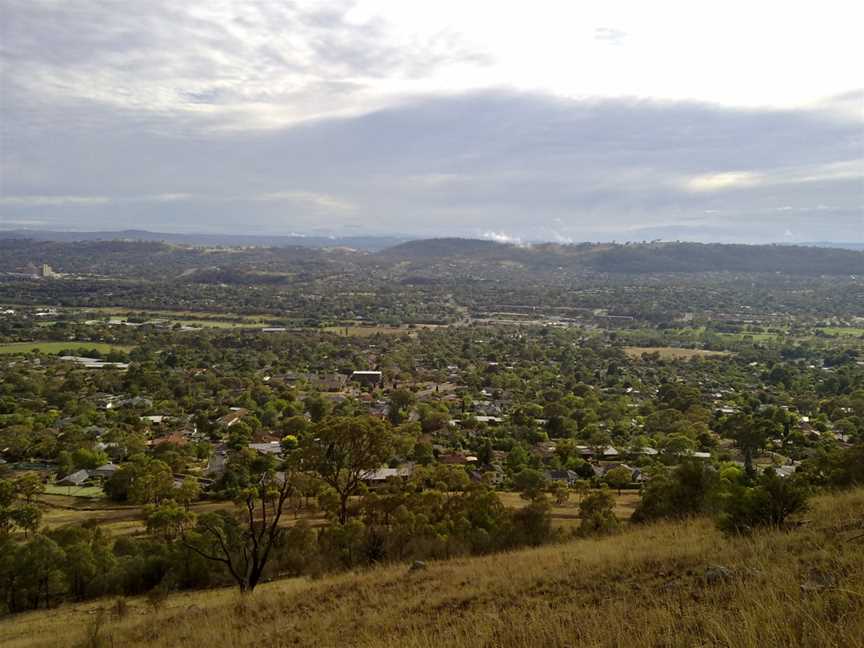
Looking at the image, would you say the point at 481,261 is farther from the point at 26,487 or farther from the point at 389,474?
the point at 26,487

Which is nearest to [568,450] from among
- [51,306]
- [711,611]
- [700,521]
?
[700,521]

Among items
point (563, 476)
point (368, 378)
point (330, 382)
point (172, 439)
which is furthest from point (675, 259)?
point (172, 439)

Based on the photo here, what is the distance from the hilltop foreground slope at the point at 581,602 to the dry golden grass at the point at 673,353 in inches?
1935

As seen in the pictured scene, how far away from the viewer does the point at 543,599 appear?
18.8ft

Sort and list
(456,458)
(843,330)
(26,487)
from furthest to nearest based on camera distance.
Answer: (843,330)
(456,458)
(26,487)

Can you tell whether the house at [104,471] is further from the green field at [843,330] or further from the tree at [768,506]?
the green field at [843,330]

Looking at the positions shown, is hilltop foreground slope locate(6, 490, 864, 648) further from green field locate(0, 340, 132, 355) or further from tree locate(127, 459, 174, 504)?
green field locate(0, 340, 132, 355)

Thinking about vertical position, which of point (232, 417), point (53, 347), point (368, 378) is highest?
point (232, 417)

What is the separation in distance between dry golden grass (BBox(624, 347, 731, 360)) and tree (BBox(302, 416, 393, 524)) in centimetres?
4481

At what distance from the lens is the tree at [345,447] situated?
42.0 ft

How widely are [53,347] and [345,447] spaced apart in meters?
54.1

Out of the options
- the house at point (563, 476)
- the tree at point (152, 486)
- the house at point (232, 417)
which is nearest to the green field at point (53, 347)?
the house at point (232, 417)

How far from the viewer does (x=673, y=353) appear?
57.6m

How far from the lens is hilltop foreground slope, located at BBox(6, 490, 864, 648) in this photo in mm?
3766
